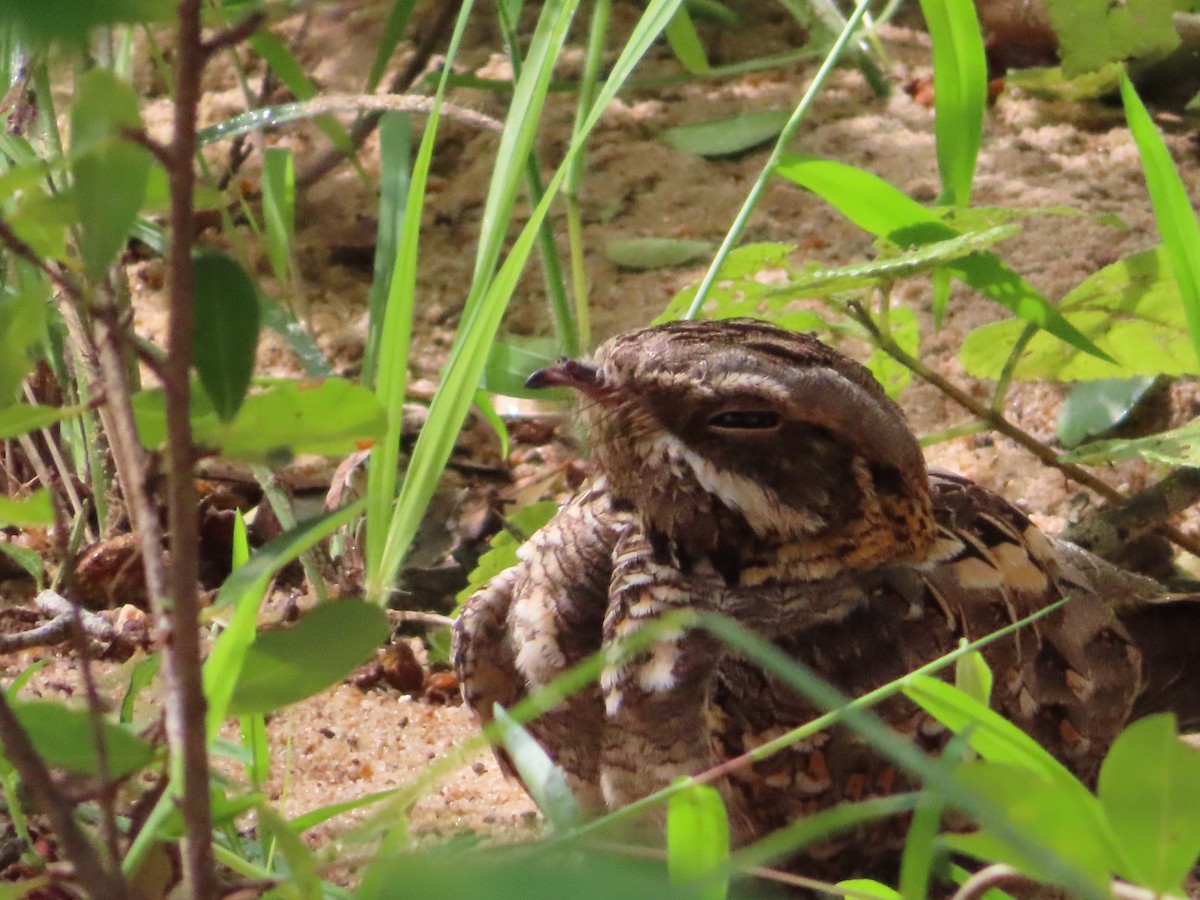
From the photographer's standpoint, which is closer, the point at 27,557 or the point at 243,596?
the point at 243,596

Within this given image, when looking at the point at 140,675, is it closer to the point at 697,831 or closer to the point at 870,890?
the point at 697,831

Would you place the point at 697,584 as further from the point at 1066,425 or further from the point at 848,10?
the point at 848,10

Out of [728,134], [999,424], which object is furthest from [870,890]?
[728,134]

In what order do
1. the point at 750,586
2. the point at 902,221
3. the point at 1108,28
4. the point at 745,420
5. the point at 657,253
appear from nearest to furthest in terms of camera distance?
the point at 745,420, the point at 750,586, the point at 902,221, the point at 1108,28, the point at 657,253

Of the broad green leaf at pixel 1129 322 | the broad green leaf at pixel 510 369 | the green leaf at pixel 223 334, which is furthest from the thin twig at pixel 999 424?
the green leaf at pixel 223 334

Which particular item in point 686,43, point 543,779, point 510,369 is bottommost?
point 543,779

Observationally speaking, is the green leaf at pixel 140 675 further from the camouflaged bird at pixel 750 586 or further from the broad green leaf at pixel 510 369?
the broad green leaf at pixel 510 369

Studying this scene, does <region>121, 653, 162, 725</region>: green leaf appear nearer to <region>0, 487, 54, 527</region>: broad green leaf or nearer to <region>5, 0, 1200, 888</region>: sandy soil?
<region>0, 487, 54, 527</region>: broad green leaf
